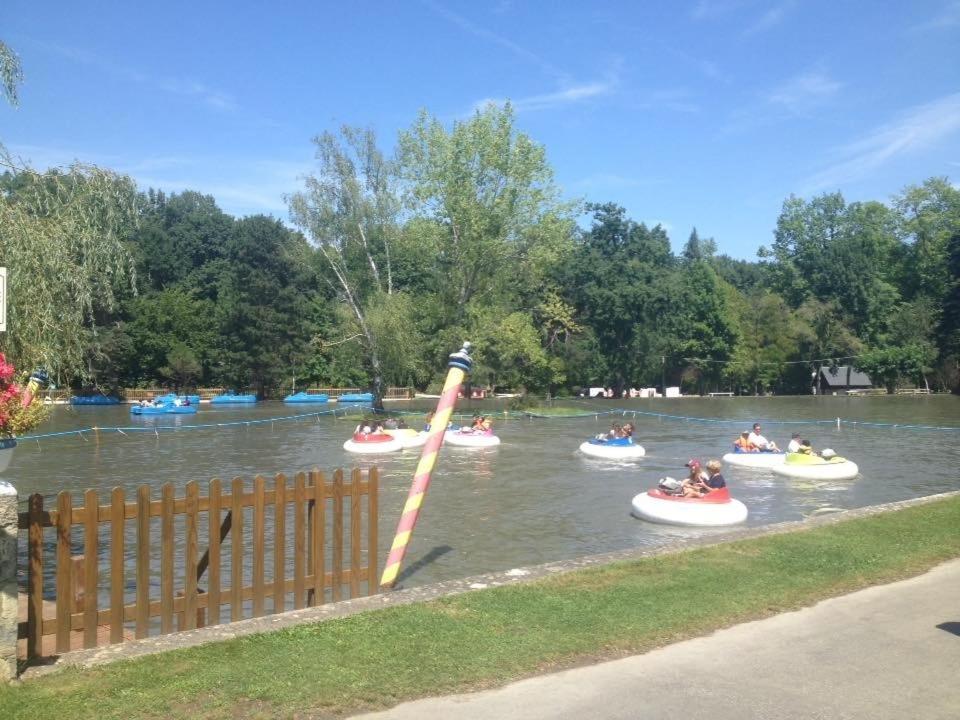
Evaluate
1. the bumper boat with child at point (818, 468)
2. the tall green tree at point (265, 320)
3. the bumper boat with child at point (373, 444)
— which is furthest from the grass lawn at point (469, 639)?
the tall green tree at point (265, 320)

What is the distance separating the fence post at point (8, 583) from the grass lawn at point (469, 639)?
204 mm

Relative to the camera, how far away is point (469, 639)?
7.01m

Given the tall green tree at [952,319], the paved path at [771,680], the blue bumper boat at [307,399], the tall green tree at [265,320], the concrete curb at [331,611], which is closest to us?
the paved path at [771,680]

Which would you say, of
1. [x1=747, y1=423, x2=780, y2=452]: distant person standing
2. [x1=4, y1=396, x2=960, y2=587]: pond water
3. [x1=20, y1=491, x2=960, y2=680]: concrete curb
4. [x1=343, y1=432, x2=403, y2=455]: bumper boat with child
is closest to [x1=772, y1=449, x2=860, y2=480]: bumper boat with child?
[x1=4, y1=396, x2=960, y2=587]: pond water

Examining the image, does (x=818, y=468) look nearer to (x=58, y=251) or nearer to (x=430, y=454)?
(x=430, y=454)

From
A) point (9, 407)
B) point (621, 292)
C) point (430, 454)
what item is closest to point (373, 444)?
point (430, 454)

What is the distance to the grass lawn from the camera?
18.4 feet

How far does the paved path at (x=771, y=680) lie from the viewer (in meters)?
5.77

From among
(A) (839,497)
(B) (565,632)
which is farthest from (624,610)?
(A) (839,497)

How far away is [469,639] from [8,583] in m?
3.47

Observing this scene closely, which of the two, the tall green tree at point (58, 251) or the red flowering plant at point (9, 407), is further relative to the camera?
the tall green tree at point (58, 251)

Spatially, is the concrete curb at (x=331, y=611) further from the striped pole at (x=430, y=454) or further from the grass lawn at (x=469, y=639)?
the striped pole at (x=430, y=454)

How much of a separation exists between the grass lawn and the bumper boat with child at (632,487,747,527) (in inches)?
256

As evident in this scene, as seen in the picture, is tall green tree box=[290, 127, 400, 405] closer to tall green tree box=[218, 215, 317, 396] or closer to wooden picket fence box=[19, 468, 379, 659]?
tall green tree box=[218, 215, 317, 396]
